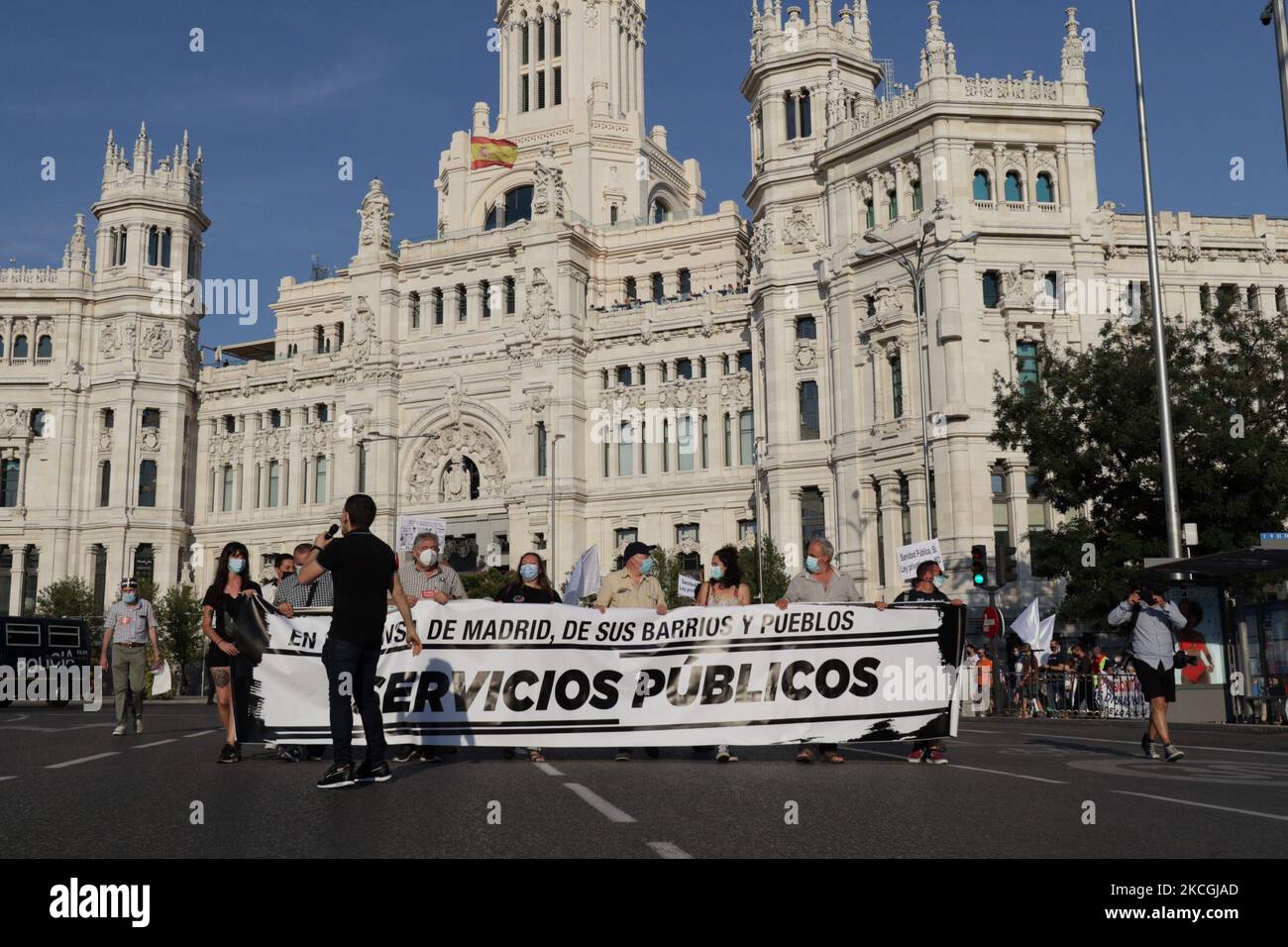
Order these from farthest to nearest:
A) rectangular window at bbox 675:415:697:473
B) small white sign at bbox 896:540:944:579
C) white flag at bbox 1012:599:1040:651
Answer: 1. rectangular window at bbox 675:415:697:473
2. white flag at bbox 1012:599:1040:651
3. small white sign at bbox 896:540:944:579

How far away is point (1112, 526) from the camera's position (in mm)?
30625

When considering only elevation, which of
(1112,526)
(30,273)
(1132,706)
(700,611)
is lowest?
(1132,706)

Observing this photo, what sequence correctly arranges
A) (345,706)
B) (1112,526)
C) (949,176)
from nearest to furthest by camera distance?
(345,706) < (1112,526) < (949,176)

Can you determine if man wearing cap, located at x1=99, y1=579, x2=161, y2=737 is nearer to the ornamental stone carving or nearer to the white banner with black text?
the white banner with black text

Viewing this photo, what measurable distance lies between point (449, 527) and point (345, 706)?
179 feet

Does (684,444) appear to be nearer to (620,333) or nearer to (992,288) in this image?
(620,333)

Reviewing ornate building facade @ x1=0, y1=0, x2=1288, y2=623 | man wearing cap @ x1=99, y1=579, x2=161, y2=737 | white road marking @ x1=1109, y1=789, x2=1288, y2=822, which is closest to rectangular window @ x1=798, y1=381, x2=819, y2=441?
ornate building facade @ x1=0, y1=0, x2=1288, y2=623

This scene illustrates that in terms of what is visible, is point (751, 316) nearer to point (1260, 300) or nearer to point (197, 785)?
point (1260, 300)

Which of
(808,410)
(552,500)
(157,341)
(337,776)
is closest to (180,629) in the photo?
(157,341)

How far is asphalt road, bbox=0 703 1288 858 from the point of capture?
21.1 feet

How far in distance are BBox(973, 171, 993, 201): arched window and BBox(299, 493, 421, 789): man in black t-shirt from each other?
131ft

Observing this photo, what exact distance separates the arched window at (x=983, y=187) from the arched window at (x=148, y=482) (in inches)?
1879

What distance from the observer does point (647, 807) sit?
8125 mm
